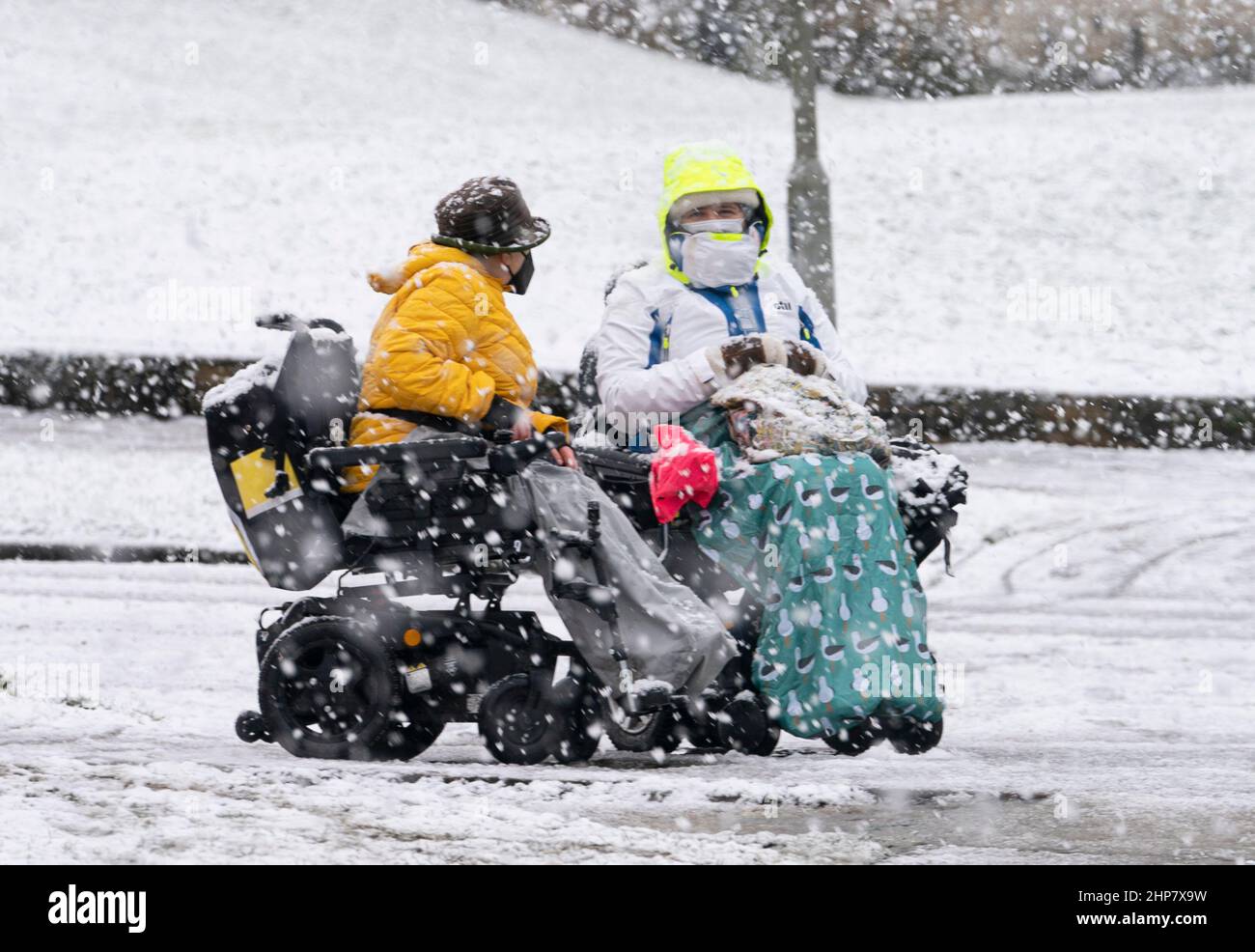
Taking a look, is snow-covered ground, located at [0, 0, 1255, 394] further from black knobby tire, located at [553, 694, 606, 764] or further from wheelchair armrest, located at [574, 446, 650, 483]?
black knobby tire, located at [553, 694, 606, 764]

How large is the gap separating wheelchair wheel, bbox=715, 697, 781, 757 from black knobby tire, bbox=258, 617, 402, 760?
0.85 metres

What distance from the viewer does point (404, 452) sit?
470cm

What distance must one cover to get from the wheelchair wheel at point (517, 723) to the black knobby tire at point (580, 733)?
18 mm

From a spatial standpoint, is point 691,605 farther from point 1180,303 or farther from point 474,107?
point 474,107

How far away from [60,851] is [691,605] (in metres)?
1.72

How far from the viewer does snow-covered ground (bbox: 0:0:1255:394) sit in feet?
45.3

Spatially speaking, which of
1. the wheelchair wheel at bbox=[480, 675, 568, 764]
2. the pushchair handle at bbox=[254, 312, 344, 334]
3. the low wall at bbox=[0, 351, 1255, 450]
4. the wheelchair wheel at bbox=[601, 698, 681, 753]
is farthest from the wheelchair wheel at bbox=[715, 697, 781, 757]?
the low wall at bbox=[0, 351, 1255, 450]

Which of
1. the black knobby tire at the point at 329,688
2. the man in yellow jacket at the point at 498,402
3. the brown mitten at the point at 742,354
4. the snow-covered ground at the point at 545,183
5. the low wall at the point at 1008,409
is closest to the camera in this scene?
the man in yellow jacket at the point at 498,402

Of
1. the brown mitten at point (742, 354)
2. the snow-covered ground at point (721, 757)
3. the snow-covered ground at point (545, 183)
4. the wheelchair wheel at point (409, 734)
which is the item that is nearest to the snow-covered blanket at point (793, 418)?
the brown mitten at point (742, 354)

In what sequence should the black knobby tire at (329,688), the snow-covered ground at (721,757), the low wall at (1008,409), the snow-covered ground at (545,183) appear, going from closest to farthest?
the snow-covered ground at (721,757) < the black knobby tire at (329,688) < the low wall at (1008,409) < the snow-covered ground at (545,183)

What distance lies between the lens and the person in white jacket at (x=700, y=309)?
5.20 m

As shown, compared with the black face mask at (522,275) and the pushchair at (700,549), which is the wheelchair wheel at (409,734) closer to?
the pushchair at (700,549)

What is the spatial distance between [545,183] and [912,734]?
12.6 meters

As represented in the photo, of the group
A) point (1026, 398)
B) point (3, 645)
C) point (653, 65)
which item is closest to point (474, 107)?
point (653, 65)
